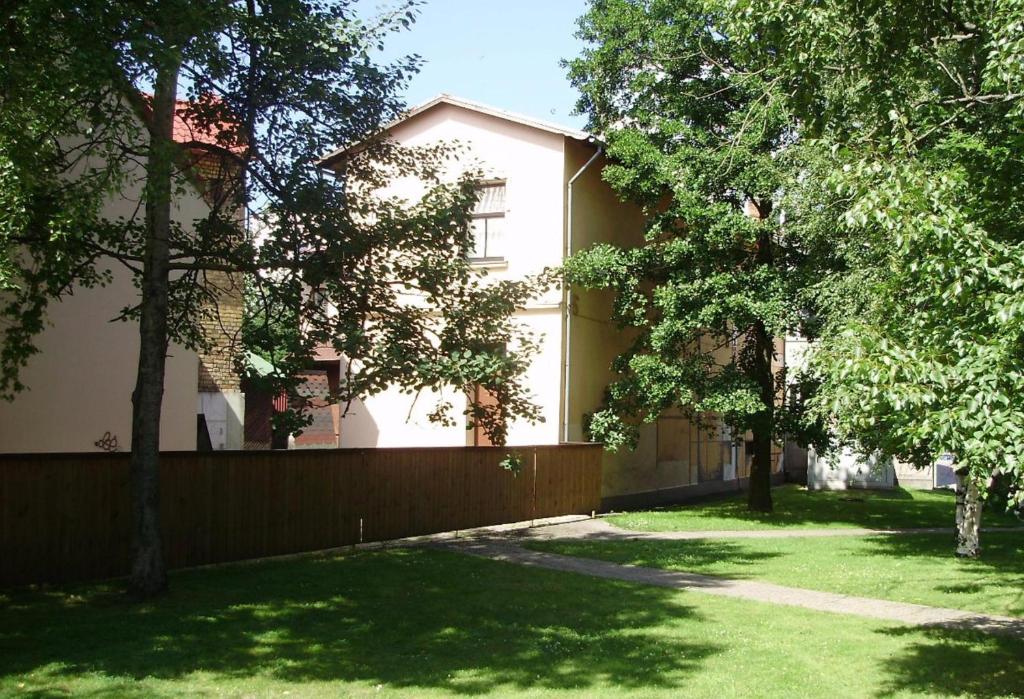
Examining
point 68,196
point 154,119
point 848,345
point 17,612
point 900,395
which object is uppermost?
point 154,119

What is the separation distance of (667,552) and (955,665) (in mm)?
7146

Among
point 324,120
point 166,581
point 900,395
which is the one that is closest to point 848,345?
point 900,395

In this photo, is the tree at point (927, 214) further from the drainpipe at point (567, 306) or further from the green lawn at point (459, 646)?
the drainpipe at point (567, 306)

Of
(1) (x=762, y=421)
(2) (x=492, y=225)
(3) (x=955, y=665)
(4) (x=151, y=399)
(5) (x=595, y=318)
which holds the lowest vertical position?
(3) (x=955, y=665)

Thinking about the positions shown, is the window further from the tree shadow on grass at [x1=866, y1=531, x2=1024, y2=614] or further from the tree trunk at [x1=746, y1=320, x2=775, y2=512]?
the tree shadow on grass at [x1=866, y1=531, x2=1024, y2=614]

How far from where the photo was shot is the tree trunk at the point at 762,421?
20828mm

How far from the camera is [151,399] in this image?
1063cm

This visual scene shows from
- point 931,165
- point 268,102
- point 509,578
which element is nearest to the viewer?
point 931,165

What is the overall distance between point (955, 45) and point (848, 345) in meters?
4.07

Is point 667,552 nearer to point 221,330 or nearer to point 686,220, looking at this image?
point 686,220

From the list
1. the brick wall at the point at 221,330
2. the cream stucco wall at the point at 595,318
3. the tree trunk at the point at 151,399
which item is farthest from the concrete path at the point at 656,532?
the tree trunk at the point at 151,399

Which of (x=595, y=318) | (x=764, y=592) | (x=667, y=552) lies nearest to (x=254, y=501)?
(x=667, y=552)

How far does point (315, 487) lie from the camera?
47.9ft

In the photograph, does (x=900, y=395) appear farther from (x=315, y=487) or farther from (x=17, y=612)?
(x=315, y=487)
